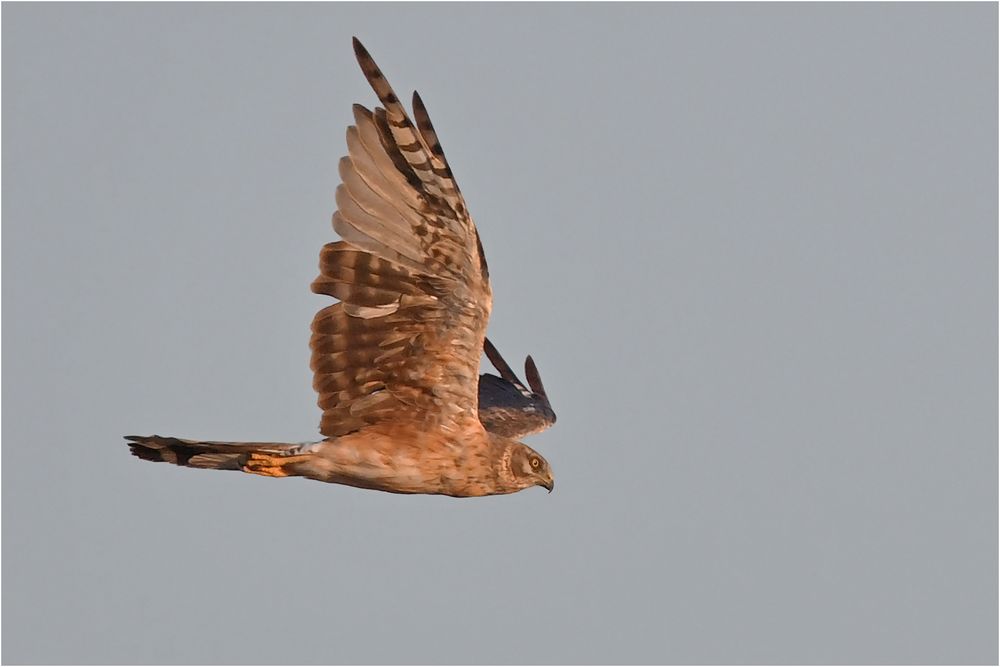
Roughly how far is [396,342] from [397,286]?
0.40 meters

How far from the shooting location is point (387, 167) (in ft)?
31.4

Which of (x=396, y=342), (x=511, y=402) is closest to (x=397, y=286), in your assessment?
(x=396, y=342)

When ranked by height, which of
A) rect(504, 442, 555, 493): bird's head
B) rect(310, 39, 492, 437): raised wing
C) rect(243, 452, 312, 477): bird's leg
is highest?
rect(310, 39, 492, 437): raised wing

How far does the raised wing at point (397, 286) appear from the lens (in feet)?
31.0

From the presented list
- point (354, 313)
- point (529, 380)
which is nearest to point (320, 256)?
point (354, 313)

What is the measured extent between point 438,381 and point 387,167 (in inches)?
55.5

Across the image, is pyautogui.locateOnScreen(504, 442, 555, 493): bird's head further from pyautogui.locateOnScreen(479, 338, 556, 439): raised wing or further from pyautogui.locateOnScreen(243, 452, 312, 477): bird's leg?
pyautogui.locateOnScreen(479, 338, 556, 439): raised wing

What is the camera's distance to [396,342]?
995 cm

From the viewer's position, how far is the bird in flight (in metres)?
9.49

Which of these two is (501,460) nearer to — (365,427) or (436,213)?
(365,427)

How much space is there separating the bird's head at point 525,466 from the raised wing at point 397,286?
1.44 feet

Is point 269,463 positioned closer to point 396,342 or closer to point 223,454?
point 223,454

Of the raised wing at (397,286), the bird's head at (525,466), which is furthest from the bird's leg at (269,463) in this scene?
the bird's head at (525,466)

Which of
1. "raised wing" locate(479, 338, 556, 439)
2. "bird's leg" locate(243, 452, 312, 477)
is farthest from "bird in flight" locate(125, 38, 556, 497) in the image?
"raised wing" locate(479, 338, 556, 439)
